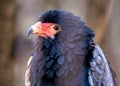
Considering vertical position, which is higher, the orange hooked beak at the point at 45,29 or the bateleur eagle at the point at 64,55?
the orange hooked beak at the point at 45,29

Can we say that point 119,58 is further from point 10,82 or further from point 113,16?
point 10,82

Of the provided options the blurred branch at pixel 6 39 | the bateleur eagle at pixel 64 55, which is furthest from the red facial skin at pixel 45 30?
the blurred branch at pixel 6 39

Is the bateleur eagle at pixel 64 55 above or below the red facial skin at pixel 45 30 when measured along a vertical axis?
below

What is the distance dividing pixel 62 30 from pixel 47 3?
3330 millimetres

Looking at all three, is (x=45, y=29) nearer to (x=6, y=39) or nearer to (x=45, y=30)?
(x=45, y=30)

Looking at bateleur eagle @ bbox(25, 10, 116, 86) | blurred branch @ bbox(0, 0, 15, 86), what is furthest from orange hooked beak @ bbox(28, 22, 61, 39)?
blurred branch @ bbox(0, 0, 15, 86)

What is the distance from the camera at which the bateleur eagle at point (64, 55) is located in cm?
395

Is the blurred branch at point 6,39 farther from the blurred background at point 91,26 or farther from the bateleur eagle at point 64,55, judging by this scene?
the bateleur eagle at point 64,55

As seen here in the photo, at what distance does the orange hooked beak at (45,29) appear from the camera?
13.0 ft

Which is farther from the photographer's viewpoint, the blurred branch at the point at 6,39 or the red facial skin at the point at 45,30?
the blurred branch at the point at 6,39

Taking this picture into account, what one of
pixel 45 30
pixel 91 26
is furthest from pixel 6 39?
pixel 45 30

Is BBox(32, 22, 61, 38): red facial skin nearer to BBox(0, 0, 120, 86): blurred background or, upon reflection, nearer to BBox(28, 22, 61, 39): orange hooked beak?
BBox(28, 22, 61, 39): orange hooked beak

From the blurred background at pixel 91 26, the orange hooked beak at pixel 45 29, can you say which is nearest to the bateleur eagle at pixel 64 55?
the orange hooked beak at pixel 45 29

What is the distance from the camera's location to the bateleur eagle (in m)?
3.95
